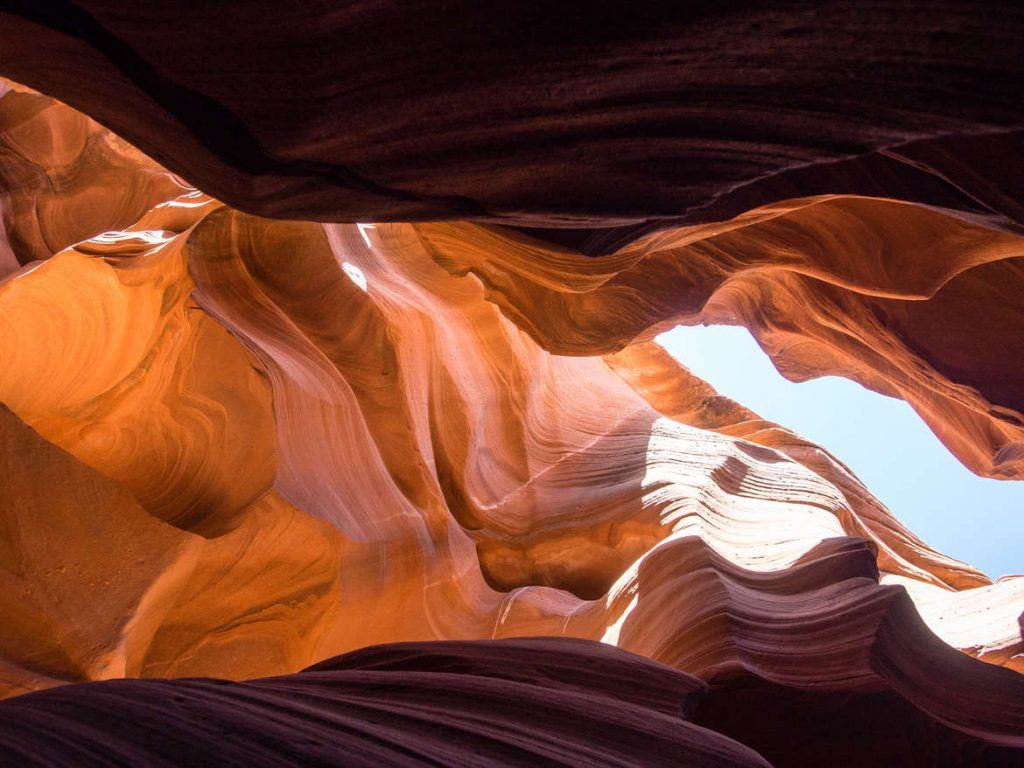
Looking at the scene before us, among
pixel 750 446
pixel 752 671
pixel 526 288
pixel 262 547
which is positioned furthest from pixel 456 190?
pixel 750 446

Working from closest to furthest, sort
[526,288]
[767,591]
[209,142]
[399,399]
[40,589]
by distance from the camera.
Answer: [209,142] → [40,589] → [767,591] → [526,288] → [399,399]

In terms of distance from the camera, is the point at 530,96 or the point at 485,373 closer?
the point at 530,96

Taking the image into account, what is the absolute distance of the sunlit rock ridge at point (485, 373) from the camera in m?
1.75

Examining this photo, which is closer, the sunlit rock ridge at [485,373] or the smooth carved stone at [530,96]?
the smooth carved stone at [530,96]

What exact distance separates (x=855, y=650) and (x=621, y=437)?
4.03m

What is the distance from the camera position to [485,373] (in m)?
7.15

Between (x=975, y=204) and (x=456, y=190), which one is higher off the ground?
(x=975, y=204)

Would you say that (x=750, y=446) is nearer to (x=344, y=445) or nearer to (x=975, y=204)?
(x=344, y=445)

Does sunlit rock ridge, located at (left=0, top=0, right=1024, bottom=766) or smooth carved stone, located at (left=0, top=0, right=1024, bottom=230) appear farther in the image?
sunlit rock ridge, located at (left=0, top=0, right=1024, bottom=766)

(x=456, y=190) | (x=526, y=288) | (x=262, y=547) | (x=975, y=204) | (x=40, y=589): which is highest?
(x=526, y=288)

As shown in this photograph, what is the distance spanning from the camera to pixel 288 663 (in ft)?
16.7

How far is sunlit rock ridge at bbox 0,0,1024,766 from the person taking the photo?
1.75 m

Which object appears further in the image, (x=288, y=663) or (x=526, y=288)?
(x=526, y=288)

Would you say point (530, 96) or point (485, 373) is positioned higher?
point (485, 373)
